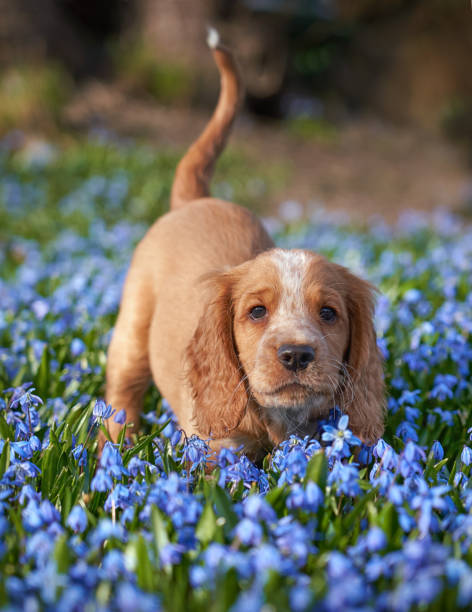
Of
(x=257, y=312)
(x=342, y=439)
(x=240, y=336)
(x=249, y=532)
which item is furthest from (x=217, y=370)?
(x=249, y=532)

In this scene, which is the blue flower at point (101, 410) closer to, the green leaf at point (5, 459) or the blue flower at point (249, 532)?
the green leaf at point (5, 459)

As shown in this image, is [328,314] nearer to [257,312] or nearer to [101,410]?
[257,312]

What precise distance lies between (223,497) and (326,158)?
1126 centimetres

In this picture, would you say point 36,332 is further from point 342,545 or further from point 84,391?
point 342,545

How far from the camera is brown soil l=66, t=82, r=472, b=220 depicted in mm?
10805

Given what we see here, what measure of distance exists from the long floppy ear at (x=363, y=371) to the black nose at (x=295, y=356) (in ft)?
1.20

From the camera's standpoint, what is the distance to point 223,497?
2035 mm

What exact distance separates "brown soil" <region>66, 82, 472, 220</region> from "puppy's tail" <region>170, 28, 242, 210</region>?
5.71 metres

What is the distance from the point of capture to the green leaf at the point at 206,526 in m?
1.88

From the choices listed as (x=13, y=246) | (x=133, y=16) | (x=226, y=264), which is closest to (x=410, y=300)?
(x=226, y=264)

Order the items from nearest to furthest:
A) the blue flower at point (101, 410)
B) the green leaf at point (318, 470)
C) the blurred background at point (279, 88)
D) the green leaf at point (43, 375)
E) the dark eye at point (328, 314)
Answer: the green leaf at point (318, 470) → the blue flower at point (101, 410) → the dark eye at point (328, 314) → the green leaf at point (43, 375) → the blurred background at point (279, 88)

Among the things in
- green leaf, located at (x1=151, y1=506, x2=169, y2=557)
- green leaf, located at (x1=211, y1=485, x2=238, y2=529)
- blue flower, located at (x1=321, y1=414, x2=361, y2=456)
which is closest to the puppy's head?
blue flower, located at (x1=321, y1=414, x2=361, y2=456)

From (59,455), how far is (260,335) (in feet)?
3.07

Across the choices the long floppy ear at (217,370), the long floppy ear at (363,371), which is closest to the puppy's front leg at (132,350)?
Result: the long floppy ear at (217,370)
